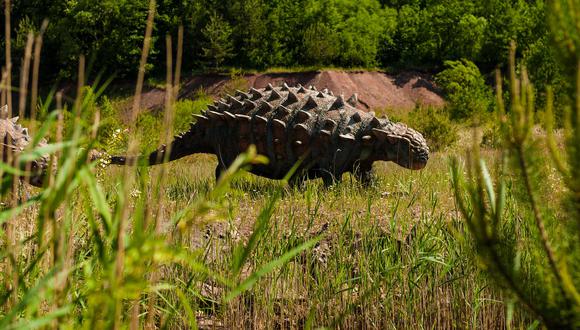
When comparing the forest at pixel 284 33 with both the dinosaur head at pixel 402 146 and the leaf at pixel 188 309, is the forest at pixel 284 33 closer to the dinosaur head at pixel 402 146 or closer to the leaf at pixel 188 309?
the dinosaur head at pixel 402 146

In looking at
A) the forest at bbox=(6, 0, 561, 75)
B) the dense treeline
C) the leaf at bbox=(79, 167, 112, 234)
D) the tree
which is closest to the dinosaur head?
the leaf at bbox=(79, 167, 112, 234)

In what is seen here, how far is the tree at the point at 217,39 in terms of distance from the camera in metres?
21.0

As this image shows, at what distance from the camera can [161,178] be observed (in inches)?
45.3

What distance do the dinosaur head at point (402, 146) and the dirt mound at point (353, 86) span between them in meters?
14.7

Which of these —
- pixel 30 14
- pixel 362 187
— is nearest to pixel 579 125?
pixel 362 187

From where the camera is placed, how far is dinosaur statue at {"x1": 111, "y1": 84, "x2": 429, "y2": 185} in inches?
221

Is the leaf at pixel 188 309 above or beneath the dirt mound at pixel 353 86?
beneath

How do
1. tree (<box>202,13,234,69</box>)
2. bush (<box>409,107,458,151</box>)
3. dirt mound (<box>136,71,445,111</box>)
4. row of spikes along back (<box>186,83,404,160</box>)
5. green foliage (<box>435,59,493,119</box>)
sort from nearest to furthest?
row of spikes along back (<box>186,83,404,160</box>)
bush (<box>409,107,458,151</box>)
green foliage (<box>435,59,493,119</box>)
tree (<box>202,13,234,69</box>)
dirt mound (<box>136,71,445,111</box>)

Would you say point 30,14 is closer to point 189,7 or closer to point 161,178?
point 189,7

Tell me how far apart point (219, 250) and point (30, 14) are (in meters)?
22.9

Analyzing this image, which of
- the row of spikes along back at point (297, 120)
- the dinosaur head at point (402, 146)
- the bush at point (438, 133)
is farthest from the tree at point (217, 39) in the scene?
the dinosaur head at point (402, 146)

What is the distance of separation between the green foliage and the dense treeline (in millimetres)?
2756

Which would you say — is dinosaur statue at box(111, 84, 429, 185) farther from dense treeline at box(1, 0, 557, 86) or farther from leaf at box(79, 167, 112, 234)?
dense treeline at box(1, 0, 557, 86)

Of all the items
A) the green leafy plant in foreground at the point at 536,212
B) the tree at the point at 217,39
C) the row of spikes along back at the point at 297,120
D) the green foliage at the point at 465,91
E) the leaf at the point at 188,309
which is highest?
the tree at the point at 217,39
